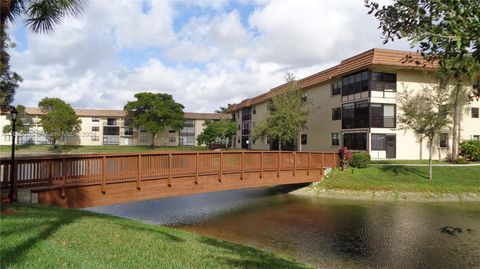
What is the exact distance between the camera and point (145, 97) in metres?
81.6

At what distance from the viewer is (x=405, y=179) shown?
27.2 metres

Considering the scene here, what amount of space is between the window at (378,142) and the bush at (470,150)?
771 cm

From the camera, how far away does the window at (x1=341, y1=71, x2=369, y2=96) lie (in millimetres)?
35719

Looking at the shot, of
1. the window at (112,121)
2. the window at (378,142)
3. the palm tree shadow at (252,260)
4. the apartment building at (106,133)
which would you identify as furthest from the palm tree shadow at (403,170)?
the window at (112,121)

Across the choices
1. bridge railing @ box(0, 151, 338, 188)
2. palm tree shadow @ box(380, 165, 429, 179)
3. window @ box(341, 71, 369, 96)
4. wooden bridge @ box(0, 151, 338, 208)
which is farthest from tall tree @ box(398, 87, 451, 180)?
wooden bridge @ box(0, 151, 338, 208)

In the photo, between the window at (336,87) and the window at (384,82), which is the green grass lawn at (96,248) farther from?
the window at (336,87)

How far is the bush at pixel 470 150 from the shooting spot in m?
34.2

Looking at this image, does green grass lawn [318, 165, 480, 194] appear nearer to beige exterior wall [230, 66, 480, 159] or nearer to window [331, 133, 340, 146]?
beige exterior wall [230, 66, 480, 159]

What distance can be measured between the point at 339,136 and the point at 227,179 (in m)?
22.8

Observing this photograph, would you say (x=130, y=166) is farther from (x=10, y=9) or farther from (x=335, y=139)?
(x=335, y=139)

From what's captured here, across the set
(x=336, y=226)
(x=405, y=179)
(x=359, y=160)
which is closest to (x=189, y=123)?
(x=359, y=160)

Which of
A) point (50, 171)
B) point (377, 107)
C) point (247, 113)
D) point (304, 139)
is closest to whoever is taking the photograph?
point (50, 171)

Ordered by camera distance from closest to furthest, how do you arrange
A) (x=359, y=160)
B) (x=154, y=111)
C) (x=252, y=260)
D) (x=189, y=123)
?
(x=252, y=260), (x=359, y=160), (x=154, y=111), (x=189, y=123)

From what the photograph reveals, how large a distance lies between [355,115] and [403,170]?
945 cm
